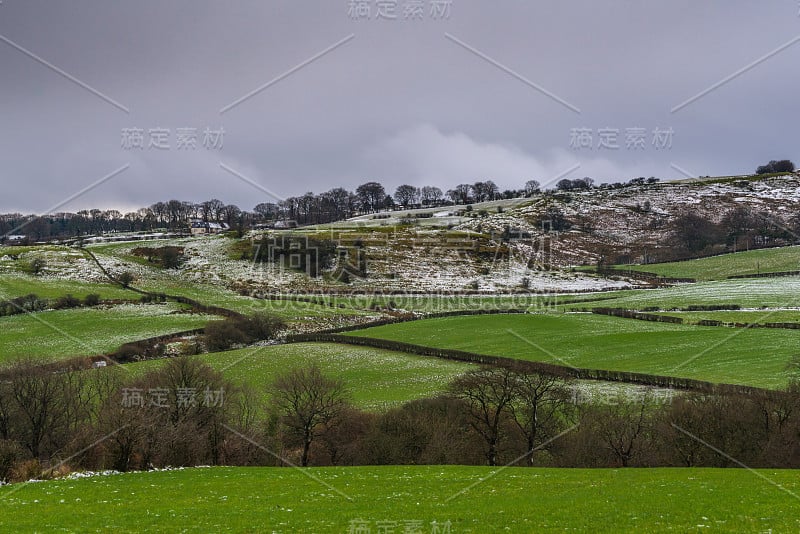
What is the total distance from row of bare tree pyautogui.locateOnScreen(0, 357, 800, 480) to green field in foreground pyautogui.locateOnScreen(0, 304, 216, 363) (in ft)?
75.3

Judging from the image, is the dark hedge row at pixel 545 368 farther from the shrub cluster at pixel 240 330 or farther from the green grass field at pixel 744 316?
the green grass field at pixel 744 316

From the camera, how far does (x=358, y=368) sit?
6344 cm

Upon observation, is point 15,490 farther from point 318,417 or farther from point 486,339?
point 486,339

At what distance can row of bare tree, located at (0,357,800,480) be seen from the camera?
34594 millimetres

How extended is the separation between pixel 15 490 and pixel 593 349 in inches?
2276

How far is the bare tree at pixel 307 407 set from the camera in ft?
137

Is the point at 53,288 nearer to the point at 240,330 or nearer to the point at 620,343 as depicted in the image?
the point at 240,330

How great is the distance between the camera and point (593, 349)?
65.7 meters

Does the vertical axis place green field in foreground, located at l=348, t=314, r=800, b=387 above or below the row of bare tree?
above

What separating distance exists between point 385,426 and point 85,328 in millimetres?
58576

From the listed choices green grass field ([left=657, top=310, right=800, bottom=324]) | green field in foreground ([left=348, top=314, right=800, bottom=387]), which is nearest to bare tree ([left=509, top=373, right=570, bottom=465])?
green field in foreground ([left=348, top=314, right=800, bottom=387])

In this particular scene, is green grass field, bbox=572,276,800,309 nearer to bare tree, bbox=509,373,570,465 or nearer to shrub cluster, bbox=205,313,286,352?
shrub cluster, bbox=205,313,286,352

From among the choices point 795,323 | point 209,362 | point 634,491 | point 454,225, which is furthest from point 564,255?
point 634,491

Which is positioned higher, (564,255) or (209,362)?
(564,255)
